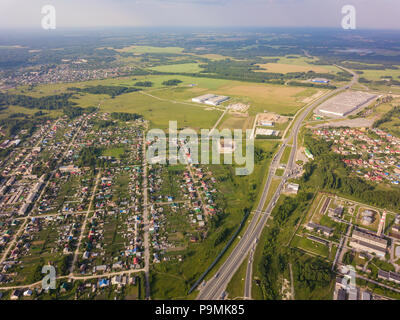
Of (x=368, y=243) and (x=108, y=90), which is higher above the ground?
(x=108, y=90)

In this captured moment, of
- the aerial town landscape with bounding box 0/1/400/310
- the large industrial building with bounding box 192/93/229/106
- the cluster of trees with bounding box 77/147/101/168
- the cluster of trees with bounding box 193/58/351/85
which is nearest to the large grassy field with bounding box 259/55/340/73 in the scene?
the cluster of trees with bounding box 193/58/351/85

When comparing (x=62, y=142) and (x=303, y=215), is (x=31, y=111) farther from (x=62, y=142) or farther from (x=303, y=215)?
(x=303, y=215)

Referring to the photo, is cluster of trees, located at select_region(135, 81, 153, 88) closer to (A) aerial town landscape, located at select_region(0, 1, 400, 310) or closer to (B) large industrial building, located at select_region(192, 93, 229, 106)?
(A) aerial town landscape, located at select_region(0, 1, 400, 310)

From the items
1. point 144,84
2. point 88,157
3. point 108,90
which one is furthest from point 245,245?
point 144,84

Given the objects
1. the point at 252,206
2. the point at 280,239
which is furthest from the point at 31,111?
the point at 280,239

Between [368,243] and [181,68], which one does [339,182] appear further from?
[181,68]

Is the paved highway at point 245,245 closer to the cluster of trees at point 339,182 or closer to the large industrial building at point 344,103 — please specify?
the cluster of trees at point 339,182
